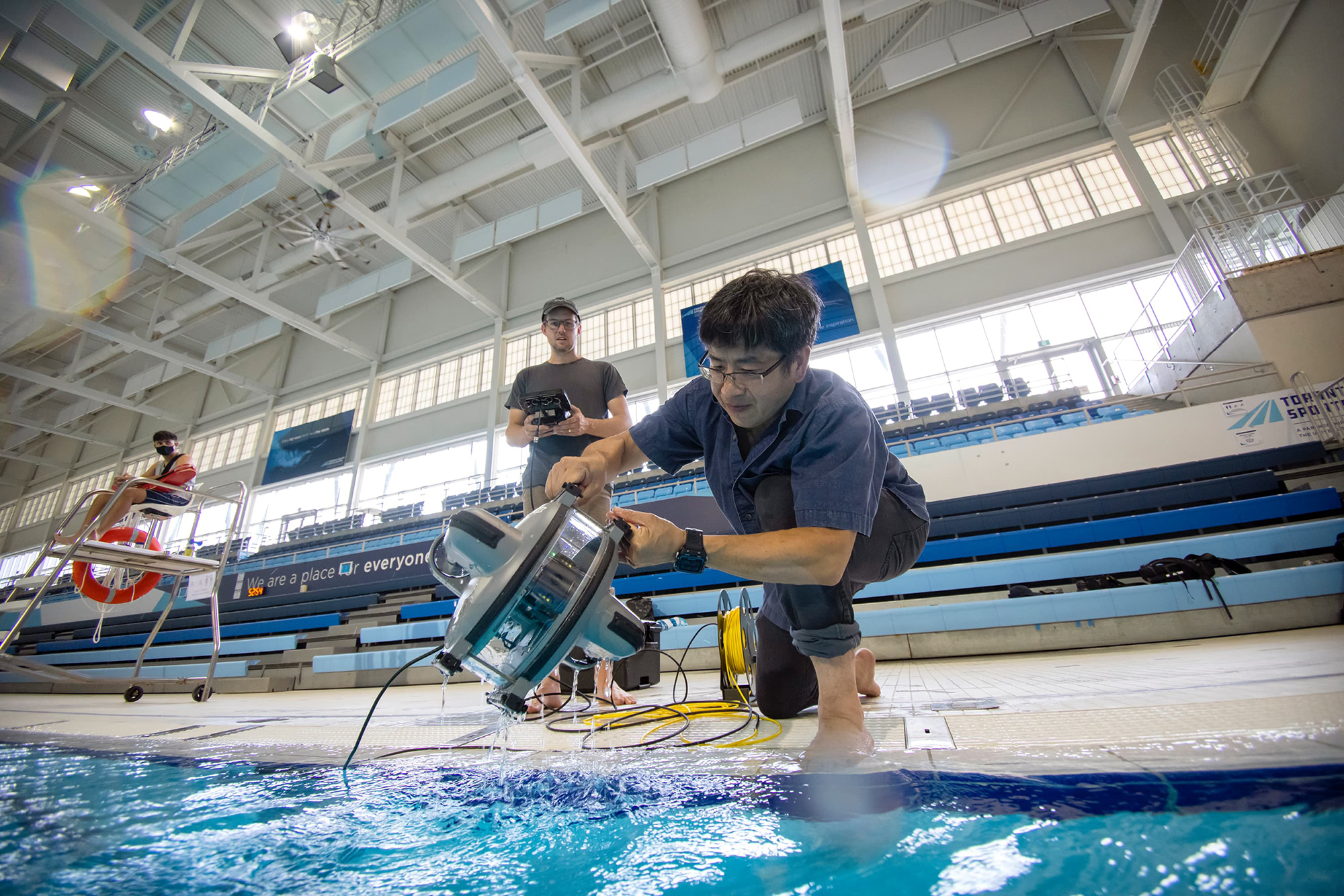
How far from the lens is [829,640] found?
3.36 ft

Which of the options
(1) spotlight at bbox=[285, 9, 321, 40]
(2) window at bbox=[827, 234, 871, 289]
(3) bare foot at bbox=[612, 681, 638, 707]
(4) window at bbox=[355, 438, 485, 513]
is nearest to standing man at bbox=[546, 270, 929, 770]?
(3) bare foot at bbox=[612, 681, 638, 707]

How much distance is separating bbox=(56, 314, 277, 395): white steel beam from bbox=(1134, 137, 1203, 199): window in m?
17.7

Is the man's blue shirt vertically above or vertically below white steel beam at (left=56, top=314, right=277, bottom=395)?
below

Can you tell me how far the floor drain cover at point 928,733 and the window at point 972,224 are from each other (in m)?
8.81

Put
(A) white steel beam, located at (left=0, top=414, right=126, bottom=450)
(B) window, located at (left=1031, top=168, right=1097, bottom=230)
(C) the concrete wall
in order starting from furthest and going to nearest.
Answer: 1. (A) white steel beam, located at (left=0, top=414, right=126, bottom=450)
2. (B) window, located at (left=1031, top=168, right=1097, bottom=230)
3. (C) the concrete wall

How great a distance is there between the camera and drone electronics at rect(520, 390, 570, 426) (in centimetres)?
160

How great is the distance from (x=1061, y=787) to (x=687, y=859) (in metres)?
0.42

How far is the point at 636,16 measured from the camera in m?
7.68

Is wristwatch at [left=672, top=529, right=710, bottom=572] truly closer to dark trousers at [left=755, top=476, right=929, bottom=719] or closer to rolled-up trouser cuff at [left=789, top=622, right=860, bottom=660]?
dark trousers at [left=755, top=476, right=929, bottom=719]

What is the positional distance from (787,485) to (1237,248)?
7.20 meters

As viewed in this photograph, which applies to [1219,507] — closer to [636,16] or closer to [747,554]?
[747,554]

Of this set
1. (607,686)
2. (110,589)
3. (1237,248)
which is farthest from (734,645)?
(1237,248)

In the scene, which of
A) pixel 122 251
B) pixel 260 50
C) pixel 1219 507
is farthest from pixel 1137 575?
pixel 122 251

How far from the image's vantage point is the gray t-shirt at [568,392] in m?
1.96
